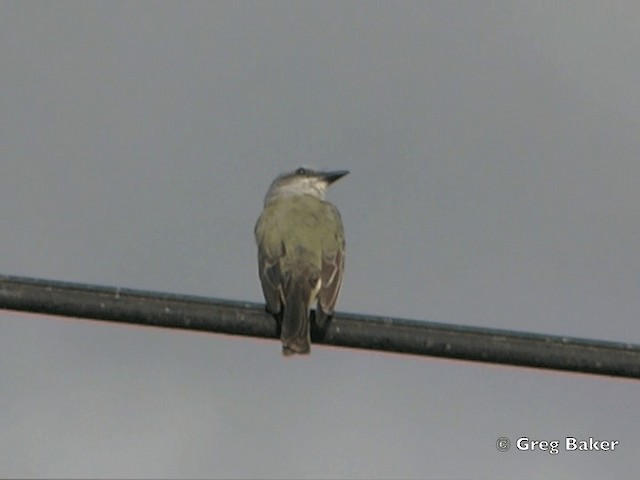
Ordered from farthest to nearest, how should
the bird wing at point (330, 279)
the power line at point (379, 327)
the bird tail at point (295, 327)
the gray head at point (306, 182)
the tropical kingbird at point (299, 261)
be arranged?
the gray head at point (306, 182) < the bird wing at point (330, 279) < the tropical kingbird at point (299, 261) < the bird tail at point (295, 327) < the power line at point (379, 327)

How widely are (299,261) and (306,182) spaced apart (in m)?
3.80

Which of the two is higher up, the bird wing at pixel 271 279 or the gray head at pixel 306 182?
the gray head at pixel 306 182

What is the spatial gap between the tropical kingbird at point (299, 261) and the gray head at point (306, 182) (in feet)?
3.92

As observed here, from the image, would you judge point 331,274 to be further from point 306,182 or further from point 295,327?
point 306,182

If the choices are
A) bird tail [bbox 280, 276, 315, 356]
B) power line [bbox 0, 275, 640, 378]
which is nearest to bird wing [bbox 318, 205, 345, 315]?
bird tail [bbox 280, 276, 315, 356]

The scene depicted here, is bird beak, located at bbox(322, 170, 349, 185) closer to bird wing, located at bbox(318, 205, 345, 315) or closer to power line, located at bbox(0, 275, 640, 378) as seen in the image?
bird wing, located at bbox(318, 205, 345, 315)

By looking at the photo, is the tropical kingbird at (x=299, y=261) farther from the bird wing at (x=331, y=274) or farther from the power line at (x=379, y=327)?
the power line at (x=379, y=327)

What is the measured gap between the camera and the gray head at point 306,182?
14.9 m

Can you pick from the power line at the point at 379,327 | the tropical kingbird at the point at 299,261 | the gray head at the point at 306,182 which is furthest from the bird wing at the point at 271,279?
the gray head at the point at 306,182

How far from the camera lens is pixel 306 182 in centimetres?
1505

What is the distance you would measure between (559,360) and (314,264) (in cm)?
398

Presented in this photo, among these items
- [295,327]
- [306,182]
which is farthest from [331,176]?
[295,327]

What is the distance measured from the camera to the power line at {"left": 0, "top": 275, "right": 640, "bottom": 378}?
7.51m

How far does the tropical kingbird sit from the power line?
1.55m
